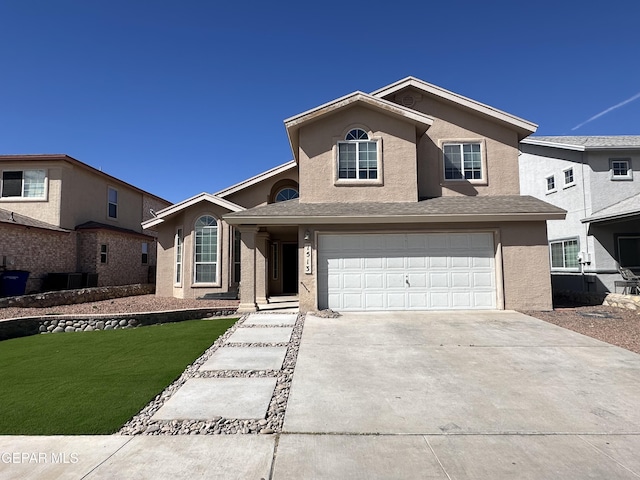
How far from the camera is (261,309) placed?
11625 mm

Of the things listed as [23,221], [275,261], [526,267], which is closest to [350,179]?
[526,267]

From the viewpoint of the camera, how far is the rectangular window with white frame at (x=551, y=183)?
17.0 metres

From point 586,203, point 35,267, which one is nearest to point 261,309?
point 35,267

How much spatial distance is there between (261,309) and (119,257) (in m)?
10.8

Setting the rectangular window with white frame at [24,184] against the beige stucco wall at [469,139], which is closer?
the beige stucco wall at [469,139]

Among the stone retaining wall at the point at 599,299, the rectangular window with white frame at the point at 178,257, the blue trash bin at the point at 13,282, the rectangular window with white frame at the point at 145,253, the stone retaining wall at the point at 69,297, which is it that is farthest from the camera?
the rectangular window with white frame at the point at 145,253

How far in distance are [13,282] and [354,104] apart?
1387 centimetres

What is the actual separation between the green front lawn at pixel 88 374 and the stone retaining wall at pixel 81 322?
0.58m

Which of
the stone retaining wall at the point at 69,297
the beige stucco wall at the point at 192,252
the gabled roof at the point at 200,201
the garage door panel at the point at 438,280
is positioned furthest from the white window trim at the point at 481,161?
the stone retaining wall at the point at 69,297

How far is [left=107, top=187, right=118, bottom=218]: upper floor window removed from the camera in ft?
63.8

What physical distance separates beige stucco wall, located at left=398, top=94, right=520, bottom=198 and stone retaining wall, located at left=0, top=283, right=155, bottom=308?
13156 mm

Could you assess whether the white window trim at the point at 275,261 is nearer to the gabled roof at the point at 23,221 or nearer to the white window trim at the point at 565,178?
the gabled roof at the point at 23,221

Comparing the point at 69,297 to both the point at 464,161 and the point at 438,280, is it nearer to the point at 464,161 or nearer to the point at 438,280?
the point at 438,280

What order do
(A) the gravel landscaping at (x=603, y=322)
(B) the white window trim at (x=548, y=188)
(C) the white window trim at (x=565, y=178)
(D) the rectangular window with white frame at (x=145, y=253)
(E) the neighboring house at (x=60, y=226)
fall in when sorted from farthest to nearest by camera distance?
(D) the rectangular window with white frame at (x=145, y=253), (B) the white window trim at (x=548, y=188), (C) the white window trim at (x=565, y=178), (E) the neighboring house at (x=60, y=226), (A) the gravel landscaping at (x=603, y=322)
